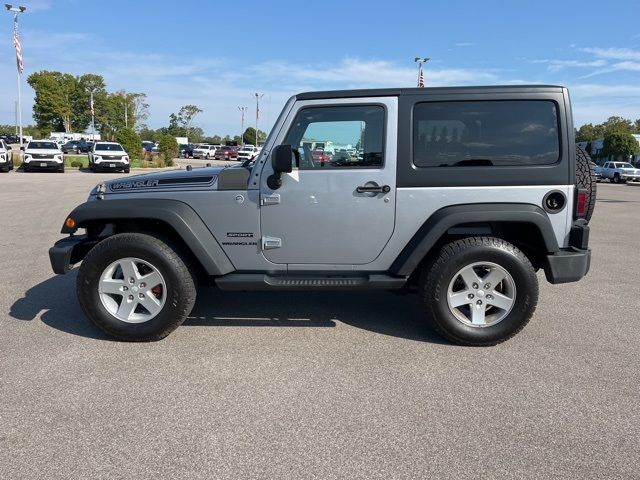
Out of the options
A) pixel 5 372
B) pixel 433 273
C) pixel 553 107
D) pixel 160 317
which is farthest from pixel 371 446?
Result: pixel 553 107

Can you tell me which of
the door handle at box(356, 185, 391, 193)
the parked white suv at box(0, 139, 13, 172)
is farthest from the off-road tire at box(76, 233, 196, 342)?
the parked white suv at box(0, 139, 13, 172)

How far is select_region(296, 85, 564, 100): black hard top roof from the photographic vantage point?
395cm

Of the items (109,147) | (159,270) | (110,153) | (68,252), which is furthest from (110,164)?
(159,270)

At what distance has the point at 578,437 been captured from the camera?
110 inches

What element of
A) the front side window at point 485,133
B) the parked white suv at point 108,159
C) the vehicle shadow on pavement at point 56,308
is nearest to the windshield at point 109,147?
the parked white suv at point 108,159

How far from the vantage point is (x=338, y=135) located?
405 centimetres

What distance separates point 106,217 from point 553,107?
3663 mm

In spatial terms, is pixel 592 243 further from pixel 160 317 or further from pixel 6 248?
pixel 6 248

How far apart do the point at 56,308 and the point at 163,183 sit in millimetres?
1840

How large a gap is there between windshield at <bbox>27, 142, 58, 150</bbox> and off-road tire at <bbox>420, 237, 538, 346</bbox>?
27.8 m

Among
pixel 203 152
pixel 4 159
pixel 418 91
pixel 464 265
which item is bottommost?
pixel 464 265

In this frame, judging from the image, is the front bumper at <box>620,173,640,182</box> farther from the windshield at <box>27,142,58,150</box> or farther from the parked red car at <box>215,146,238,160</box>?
the windshield at <box>27,142,58,150</box>

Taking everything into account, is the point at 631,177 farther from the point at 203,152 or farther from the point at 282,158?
the point at 203,152

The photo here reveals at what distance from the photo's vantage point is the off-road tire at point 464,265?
396 cm
